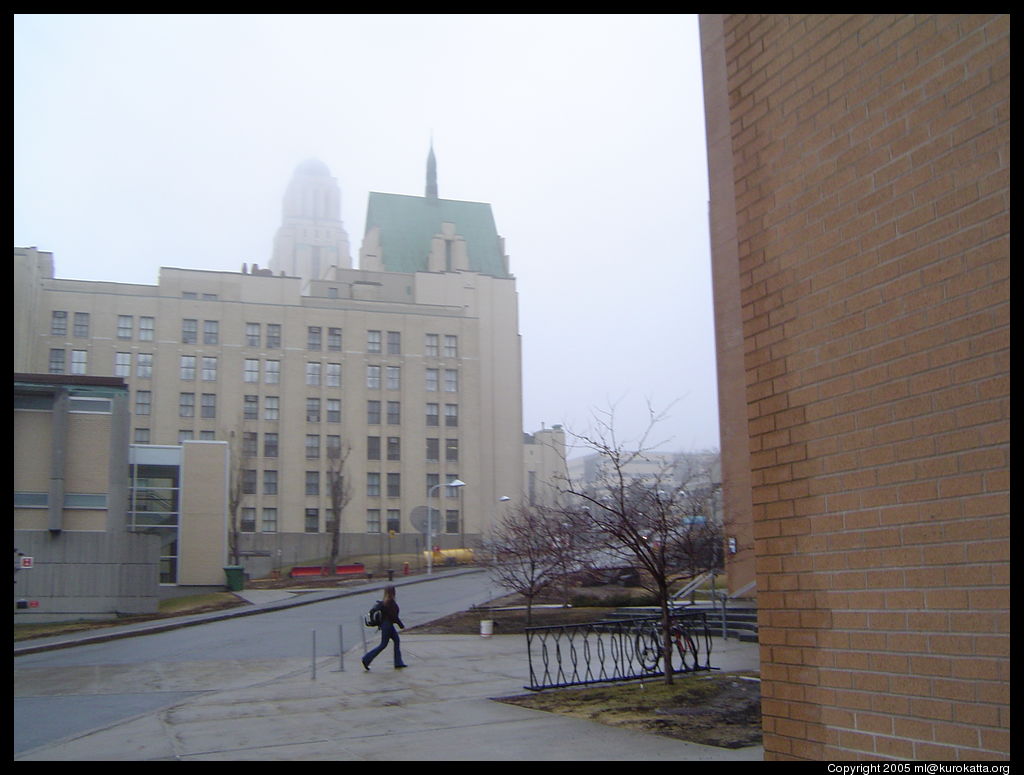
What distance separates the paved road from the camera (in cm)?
1329

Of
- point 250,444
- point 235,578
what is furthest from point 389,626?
point 250,444

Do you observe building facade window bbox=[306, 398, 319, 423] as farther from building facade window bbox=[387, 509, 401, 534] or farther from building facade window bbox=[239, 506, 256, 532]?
building facade window bbox=[387, 509, 401, 534]

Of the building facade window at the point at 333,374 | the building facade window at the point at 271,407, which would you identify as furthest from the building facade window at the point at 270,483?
the building facade window at the point at 333,374

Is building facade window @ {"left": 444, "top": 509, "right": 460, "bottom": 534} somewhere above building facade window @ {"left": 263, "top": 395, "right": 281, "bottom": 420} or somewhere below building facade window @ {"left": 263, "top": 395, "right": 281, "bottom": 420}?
below

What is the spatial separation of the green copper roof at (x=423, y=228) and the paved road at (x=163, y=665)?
69.2m

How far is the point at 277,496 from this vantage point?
72.0 metres

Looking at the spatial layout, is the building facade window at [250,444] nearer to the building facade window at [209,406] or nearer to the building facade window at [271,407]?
the building facade window at [271,407]

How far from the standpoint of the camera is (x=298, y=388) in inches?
2896

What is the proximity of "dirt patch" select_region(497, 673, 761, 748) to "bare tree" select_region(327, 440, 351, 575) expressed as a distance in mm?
45278

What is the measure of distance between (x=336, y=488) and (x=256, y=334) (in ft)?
56.5

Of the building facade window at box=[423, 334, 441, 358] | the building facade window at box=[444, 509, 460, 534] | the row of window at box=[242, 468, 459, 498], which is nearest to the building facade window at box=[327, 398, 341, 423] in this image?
the row of window at box=[242, 468, 459, 498]

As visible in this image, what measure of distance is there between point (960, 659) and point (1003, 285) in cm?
161

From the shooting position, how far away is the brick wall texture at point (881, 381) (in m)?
4.01
